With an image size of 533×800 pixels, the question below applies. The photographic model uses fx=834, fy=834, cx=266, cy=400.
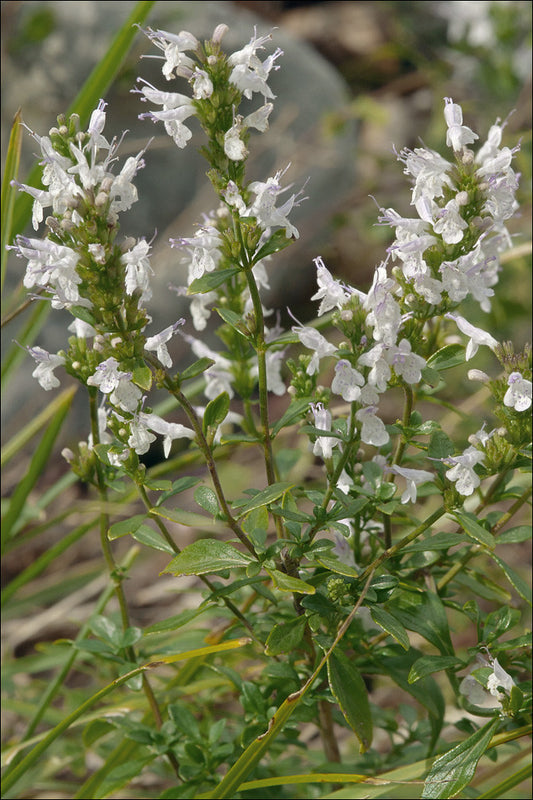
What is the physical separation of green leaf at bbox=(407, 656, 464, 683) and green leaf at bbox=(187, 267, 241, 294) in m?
0.60

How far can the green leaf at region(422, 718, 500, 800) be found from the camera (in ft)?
3.72

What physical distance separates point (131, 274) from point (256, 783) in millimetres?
807

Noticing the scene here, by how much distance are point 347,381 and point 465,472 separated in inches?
8.6

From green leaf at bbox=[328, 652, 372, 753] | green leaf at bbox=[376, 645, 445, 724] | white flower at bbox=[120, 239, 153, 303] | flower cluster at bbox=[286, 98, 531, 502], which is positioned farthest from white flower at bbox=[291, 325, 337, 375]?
green leaf at bbox=[376, 645, 445, 724]

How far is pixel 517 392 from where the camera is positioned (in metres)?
1.07

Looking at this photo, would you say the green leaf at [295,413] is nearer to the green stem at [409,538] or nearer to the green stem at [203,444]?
the green stem at [203,444]

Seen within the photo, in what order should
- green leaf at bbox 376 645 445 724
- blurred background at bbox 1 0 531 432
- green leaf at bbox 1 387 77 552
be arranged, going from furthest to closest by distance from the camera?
blurred background at bbox 1 0 531 432 → green leaf at bbox 1 387 77 552 → green leaf at bbox 376 645 445 724

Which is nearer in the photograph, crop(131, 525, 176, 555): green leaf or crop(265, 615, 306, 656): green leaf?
crop(265, 615, 306, 656): green leaf

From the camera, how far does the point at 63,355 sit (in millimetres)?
1215

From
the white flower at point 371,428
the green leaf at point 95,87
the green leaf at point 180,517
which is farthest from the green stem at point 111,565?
the green leaf at point 95,87

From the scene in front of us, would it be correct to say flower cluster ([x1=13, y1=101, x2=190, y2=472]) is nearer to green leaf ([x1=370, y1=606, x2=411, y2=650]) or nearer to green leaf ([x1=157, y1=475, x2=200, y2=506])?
green leaf ([x1=157, y1=475, x2=200, y2=506])

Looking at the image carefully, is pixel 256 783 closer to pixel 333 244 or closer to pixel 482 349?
pixel 482 349

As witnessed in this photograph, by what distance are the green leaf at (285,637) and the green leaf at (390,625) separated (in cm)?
11

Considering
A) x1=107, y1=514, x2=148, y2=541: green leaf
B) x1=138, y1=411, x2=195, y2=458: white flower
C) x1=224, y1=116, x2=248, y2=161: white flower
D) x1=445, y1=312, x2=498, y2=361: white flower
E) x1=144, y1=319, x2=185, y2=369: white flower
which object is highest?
x1=224, y1=116, x2=248, y2=161: white flower
